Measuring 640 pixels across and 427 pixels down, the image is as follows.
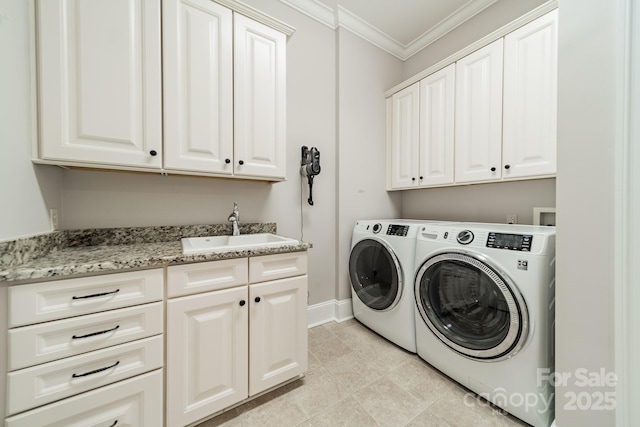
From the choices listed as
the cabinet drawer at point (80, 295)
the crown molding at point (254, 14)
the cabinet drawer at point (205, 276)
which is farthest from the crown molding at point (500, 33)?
the cabinet drawer at point (80, 295)

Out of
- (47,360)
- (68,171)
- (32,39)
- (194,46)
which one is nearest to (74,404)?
(47,360)

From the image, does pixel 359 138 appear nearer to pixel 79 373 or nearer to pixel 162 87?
pixel 162 87

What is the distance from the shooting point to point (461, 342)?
1.30 metres

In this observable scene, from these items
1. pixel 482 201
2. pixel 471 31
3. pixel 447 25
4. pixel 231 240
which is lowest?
pixel 231 240

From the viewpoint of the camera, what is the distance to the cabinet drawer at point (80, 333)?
2.55ft

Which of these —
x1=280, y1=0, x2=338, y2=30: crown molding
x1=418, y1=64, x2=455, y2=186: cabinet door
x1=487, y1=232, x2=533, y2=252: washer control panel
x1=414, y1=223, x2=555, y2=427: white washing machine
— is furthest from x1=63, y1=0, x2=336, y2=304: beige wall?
x1=487, y1=232, x2=533, y2=252: washer control panel

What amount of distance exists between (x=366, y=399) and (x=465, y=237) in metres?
1.09

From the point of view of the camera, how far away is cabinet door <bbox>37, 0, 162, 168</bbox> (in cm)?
101

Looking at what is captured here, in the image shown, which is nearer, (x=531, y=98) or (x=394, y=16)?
(x=531, y=98)

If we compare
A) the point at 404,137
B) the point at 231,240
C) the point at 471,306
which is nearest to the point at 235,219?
the point at 231,240

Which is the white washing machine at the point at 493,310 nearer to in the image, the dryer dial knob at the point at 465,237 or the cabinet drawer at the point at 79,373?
the dryer dial knob at the point at 465,237

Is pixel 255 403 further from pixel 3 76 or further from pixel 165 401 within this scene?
pixel 3 76

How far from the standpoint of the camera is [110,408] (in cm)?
92

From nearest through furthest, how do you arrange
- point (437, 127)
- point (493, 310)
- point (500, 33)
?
point (493, 310) < point (500, 33) < point (437, 127)
